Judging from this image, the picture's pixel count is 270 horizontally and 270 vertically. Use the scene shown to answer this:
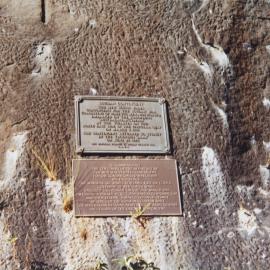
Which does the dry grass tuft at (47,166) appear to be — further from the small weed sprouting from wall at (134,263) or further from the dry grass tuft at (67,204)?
the small weed sprouting from wall at (134,263)

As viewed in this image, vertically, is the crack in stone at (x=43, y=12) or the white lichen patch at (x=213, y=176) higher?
the crack in stone at (x=43, y=12)

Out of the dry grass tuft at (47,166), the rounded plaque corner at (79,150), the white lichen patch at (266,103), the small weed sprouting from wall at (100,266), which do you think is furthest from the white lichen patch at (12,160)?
the white lichen patch at (266,103)

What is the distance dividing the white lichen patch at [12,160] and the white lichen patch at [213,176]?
4.16 feet

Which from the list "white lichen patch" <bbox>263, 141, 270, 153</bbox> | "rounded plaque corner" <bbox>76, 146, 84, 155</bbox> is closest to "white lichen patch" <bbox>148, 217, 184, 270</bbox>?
"rounded plaque corner" <bbox>76, 146, 84, 155</bbox>

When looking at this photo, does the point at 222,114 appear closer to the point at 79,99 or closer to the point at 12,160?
the point at 79,99

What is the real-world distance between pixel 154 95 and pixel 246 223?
3.70 ft

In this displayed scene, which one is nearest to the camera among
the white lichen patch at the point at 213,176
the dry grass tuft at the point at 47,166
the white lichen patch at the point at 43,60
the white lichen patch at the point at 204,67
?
the dry grass tuft at the point at 47,166

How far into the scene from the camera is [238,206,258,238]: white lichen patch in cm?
416

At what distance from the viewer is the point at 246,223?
13.7 feet

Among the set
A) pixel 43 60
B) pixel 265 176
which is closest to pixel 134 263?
pixel 265 176

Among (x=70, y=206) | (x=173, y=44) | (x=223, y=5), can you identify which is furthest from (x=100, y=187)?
(x=223, y=5)

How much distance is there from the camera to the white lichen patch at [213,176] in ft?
13.9

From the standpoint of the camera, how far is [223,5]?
494 centimetres

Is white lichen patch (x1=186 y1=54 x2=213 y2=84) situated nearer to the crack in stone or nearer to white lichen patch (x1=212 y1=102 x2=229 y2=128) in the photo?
white lichen patch (x1=212 y1=102 x2=229 y2=128)
